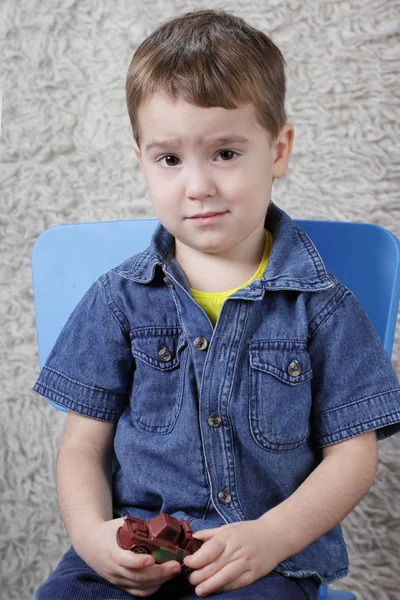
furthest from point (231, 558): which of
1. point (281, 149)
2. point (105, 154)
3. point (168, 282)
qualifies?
point (105, 154)

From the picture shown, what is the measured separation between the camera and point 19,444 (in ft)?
5.07

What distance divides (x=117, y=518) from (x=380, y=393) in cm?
29

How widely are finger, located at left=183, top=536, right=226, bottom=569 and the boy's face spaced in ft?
0.94

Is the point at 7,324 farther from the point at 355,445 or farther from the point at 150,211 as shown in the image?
the point at 355,445

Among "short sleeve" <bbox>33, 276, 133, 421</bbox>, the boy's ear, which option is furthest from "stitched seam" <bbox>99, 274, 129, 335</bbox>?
the boy's ear

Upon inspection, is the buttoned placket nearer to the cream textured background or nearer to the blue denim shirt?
the blue denim shirt

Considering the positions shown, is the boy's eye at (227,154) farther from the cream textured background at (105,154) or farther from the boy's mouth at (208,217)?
the cream textured background at (105,154)

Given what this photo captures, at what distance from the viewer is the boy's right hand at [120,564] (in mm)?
775

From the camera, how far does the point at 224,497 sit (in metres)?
0.89

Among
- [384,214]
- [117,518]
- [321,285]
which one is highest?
[384,214]

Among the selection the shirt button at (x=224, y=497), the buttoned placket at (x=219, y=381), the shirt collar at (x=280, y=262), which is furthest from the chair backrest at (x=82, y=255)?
the shirt button at (x=224, y=497)

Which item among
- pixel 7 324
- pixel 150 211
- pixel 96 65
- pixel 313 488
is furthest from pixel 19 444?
pixel 313 488

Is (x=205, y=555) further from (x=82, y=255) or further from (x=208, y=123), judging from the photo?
(x=82, y=255)

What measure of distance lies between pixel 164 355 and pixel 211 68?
0.94 ft
